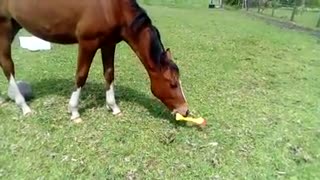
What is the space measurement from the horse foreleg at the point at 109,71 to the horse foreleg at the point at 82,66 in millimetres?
306

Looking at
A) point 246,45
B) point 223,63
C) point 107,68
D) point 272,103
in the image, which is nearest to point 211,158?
point 107,68

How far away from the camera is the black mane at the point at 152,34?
3555 millimetres

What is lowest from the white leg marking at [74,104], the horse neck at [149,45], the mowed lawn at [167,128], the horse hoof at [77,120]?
the mowed lawn at [167,128]

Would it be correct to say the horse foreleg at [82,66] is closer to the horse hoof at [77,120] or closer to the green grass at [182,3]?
the horse hoof at [77,120]

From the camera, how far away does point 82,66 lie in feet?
12.3

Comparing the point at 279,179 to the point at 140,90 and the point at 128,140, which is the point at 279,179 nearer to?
the point at 128,140

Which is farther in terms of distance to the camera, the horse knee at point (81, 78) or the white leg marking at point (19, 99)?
the white leg marking at point (19, 99)

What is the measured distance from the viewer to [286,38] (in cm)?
1002

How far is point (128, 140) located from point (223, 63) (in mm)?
3663

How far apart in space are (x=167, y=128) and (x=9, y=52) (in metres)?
1.83

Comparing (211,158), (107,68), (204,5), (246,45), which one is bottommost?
(204,5)

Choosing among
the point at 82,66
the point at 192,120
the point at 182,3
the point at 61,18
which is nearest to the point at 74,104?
the point at 82,66

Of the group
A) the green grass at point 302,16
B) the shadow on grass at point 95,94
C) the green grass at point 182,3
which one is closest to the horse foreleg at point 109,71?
the shadow on grass at point 95,94

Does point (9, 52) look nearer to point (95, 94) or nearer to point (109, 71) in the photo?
point (109, 71)
